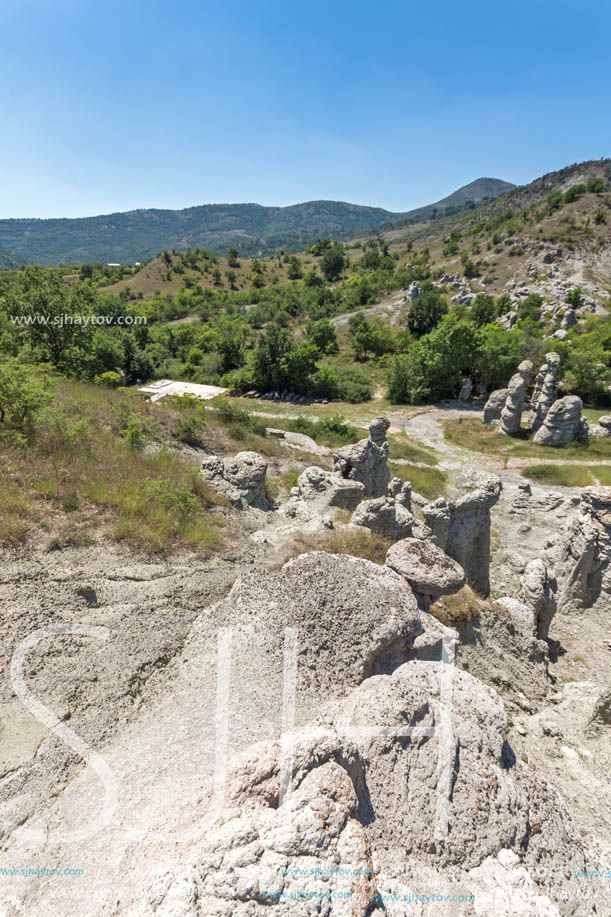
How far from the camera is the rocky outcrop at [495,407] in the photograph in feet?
94.6

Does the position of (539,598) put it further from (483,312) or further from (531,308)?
(531,308)

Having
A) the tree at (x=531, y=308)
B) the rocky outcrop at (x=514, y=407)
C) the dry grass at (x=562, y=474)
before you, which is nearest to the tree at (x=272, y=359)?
the rocky outcrop at (x=514, y=407)

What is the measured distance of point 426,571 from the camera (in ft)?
21.6

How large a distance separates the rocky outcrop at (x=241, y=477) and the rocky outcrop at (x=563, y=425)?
72.6 ft

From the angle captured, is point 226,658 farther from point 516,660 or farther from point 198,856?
point 516,660

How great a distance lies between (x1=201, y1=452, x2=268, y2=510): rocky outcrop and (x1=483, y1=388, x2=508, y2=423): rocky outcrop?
23842 mm

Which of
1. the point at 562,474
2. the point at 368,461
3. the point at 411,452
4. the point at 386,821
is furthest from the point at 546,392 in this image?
the point at 386,821

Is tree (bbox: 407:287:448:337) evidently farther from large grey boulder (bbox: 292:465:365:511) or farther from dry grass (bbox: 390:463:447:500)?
large grey boulder (bbox: 292:465:365:511)

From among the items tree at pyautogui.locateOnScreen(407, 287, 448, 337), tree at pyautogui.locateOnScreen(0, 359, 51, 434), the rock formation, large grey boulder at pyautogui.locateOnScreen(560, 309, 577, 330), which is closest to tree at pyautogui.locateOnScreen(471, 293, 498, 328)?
tree at pyautogui.locateOnScreen(407, 287, 448, 337)

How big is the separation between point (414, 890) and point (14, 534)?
602cm

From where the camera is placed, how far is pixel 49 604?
4906 millimetres

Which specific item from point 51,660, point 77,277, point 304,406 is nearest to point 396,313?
point 304,406

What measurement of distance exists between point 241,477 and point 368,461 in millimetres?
4601

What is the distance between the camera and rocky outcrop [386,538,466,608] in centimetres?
652
